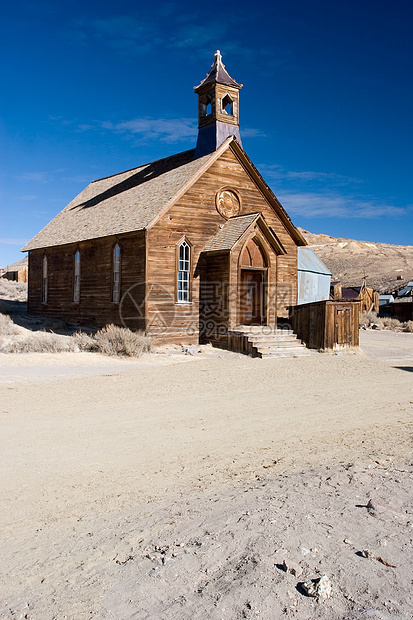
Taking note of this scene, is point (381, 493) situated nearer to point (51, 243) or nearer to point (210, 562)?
point (210, 562)

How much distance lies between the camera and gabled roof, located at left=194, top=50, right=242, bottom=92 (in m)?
20.3

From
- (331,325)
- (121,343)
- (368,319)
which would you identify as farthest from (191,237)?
(368,319)

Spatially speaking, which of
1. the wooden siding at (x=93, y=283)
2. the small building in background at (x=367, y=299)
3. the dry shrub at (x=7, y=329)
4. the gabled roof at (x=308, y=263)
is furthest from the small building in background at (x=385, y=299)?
the dry shrub at (x=7, y=329)

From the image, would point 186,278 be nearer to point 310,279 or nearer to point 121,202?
point 121,202

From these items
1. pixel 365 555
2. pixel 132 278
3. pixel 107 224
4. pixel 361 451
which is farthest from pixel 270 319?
pixel 365 555

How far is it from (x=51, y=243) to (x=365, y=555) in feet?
73.2

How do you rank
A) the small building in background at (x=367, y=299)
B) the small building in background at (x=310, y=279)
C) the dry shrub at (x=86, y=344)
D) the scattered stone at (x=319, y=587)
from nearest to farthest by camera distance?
the scattered stone at (x=319, y=587), the dry shrub at (x=86, y=344), the small building in background at (x=310, y=279), the small building in background at (x=367, y=299)

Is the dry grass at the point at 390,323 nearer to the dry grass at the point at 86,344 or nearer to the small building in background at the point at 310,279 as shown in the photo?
the small building in background at the point at 310,279

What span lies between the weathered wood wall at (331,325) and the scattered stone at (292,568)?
14784 mm

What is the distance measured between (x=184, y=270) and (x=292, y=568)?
1568cm

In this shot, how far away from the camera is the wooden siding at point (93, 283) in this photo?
18.2m

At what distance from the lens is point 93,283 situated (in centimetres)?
2089

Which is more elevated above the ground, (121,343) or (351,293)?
(351,293)

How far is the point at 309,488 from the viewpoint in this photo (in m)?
4.92
